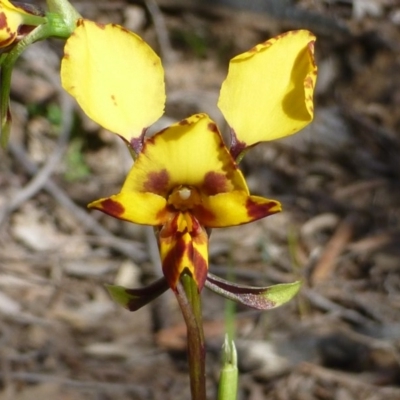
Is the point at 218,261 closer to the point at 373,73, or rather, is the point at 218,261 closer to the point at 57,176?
the point at 57,176

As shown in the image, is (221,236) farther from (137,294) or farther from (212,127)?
(212,127)

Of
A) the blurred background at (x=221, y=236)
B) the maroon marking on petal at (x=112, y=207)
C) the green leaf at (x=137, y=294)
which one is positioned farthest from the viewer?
the blurred background at (x=221, y=236)

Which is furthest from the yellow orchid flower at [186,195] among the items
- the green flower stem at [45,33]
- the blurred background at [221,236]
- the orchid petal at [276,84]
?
the blurred background at [221,236]

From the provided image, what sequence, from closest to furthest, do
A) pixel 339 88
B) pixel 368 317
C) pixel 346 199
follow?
pixel 368 317 < pixel 346 199 < pixel 339 88

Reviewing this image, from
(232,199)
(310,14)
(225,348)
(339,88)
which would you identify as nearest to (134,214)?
(232,199)

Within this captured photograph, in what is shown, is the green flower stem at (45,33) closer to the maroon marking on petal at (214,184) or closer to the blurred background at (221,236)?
the maroon marking on petal at (214,184)

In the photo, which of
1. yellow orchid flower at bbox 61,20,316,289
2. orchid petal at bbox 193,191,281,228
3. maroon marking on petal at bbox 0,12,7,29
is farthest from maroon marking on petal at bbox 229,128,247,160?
maroon marking on petal at bbox 0,12,7,29

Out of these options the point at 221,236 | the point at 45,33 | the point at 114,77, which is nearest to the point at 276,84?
the point at 114,77
